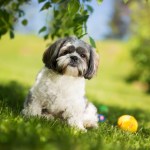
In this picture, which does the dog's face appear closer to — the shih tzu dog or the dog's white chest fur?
the shih tzu dog

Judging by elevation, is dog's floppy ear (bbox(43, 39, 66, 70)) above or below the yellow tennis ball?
above

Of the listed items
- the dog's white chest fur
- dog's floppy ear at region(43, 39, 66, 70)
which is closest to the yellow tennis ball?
the dog's white chest fur

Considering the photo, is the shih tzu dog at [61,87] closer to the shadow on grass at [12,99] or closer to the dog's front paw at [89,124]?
the dog's front paw at [89,124]

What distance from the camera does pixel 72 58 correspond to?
18.5 feet

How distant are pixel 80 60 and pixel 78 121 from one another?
86 centimetres

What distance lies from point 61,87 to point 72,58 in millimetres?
521

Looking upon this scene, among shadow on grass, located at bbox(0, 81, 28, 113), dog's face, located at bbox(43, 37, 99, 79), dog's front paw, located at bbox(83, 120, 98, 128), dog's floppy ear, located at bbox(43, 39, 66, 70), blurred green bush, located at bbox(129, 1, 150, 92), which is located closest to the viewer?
dog's face, located at bbox(43, 37, 99, 79)

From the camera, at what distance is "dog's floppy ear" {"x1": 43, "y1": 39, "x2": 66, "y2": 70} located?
574 centimetres

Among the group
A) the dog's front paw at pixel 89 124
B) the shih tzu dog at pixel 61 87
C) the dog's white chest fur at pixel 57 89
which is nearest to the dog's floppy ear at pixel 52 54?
the shih tzu dog at pixel 61 87

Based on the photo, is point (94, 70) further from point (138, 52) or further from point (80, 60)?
point (138, 52)

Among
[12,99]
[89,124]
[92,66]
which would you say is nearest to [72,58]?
[92,66]

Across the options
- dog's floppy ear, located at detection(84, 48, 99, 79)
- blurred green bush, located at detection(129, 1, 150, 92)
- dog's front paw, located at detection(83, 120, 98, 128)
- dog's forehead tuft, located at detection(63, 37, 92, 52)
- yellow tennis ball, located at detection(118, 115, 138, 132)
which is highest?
blurred green bush, located at detection(129, 1, 150, 92)

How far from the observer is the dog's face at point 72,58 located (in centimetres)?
562

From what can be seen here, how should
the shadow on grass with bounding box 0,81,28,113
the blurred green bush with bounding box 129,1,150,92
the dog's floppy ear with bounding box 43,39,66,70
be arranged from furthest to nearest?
the blurred green bush with bounding box 129,1,150,92, the shadow on grass with bounding box 0,81,28,113, the dog's floppy ear with bounding box 43,39,66,70
